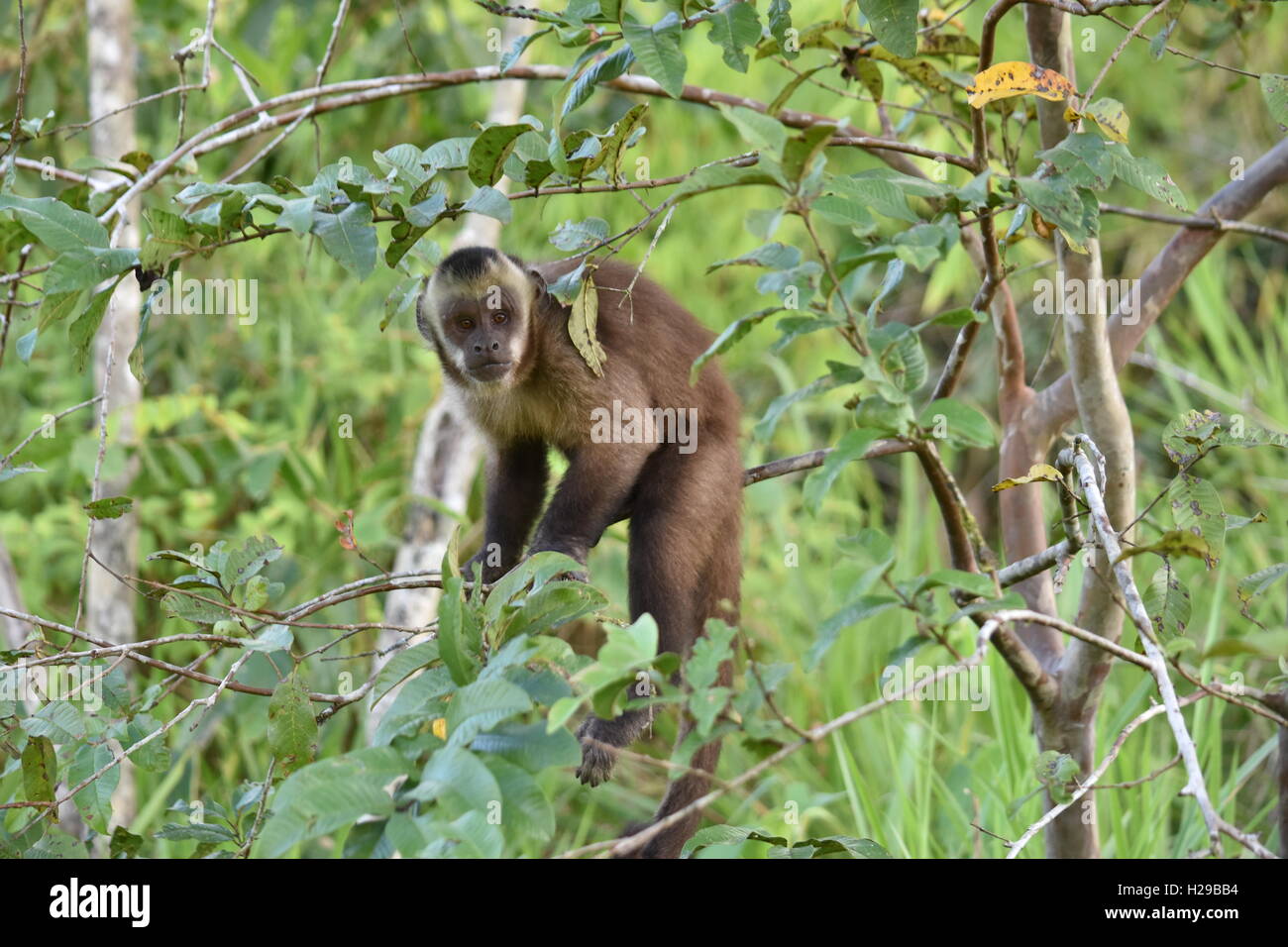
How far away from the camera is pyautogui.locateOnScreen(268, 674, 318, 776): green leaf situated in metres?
2.07

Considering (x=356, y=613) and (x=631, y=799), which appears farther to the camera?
(x=356, y=613)

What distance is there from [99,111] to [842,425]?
165 inches

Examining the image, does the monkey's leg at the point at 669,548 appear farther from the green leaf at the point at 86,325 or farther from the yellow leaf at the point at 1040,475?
the green leaf at the point at 86,325

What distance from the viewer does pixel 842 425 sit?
7.18m

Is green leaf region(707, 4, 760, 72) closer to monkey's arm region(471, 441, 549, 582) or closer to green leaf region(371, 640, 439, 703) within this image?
green leaf region(371, 640, 439, 703)

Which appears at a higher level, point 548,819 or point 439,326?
point 439,326

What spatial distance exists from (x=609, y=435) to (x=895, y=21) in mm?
1489

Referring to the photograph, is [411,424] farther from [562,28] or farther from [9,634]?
[562,28]

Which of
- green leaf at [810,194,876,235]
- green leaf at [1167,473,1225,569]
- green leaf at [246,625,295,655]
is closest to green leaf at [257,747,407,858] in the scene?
green leaf at [246,625,295,655]

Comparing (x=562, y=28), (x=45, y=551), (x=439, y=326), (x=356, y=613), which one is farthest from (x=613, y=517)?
(x=45, y=551)

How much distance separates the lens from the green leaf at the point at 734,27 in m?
2.07

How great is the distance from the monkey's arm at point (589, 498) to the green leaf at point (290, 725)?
1239 millimetres

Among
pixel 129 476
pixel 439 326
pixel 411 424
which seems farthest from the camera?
pixel 411 424

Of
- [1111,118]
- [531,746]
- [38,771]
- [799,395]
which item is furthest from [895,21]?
[38,771]
